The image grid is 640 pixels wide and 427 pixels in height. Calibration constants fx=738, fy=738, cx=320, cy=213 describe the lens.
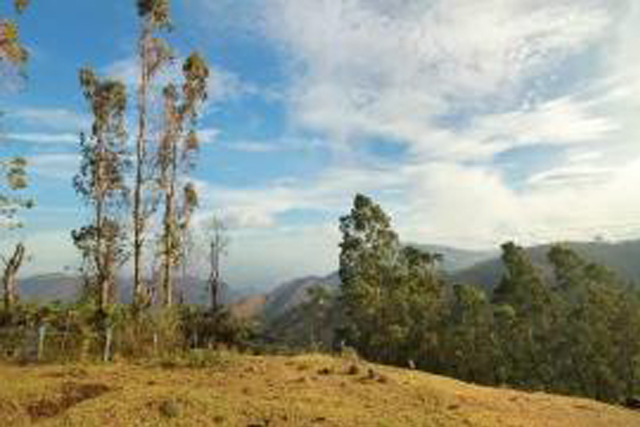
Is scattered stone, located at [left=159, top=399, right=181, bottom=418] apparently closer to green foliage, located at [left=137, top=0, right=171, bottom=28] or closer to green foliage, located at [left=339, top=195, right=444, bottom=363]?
green foliage, located at [left=137, top=0, right=171, bottom=28]

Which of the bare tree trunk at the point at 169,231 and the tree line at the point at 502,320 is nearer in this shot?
the bare tree trunk at the point at 169,231

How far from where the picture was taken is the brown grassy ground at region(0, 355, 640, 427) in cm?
1883

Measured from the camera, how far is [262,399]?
806 inches

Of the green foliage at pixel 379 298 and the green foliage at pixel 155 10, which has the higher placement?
the green foliage at pixel 155 10

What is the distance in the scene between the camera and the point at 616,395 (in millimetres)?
53625

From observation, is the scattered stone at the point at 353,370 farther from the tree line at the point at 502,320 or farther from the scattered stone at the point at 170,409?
the tree line at the point at 502,320

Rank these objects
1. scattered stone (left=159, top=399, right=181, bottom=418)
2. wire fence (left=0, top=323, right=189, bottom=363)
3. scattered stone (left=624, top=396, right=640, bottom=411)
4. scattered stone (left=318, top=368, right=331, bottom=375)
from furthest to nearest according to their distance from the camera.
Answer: scattered stone (left=624, top=396, right=640, bottom=411), wire fence (left=0, top=323, right=189, bottom=363), scattered stone (left=318, top=368, right=331, bottom=375), scattered stone (left=159, top=399, right=181, bottom=418)

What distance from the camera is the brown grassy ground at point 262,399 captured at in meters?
18.8

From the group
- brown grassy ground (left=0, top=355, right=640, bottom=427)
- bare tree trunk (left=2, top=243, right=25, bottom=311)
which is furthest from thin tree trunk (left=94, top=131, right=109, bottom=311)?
brown grassy ground (left=0, top=355, right=640, bottom=427)

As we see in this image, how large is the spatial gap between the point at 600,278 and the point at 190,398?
48.5m

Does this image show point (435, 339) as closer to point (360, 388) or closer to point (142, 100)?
point (142, 100)

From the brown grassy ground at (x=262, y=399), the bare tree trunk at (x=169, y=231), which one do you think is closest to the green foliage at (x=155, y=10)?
the bare tree trunk at (x=169, y=231)

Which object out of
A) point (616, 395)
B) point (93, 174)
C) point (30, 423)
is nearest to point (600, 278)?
point (616, 395)

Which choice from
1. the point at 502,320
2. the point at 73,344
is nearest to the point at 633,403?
the point at 73,344
